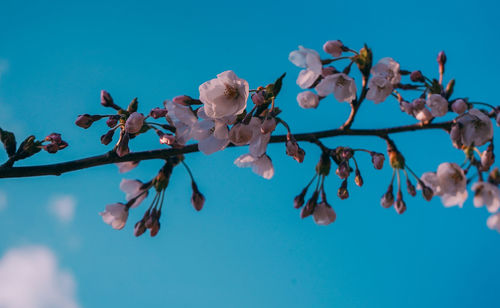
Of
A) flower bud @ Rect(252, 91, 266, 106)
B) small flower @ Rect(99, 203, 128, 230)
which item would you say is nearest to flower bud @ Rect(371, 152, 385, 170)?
flower bud @ Rect(252, 91, 266, 106)

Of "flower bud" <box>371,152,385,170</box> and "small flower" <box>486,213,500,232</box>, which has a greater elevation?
"flower bud" <box>371,152,385,170</box>

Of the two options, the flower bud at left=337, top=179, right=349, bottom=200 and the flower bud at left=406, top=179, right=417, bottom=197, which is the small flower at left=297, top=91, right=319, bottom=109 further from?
the flower bud at left=406, top=179, right=417, bottom=197

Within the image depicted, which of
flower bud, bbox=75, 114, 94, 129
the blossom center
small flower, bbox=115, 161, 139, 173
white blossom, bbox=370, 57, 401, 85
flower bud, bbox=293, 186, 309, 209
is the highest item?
white blossom, bbox=370, 57, 401, 85

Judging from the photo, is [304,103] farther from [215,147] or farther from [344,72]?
[215,147]

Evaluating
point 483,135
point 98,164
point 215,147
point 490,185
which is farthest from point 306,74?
point 490,185

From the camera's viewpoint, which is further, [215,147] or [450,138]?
[450,138]

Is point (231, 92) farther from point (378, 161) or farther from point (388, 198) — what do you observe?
point (388, 198)

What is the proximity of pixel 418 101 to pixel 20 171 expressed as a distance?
1.54m

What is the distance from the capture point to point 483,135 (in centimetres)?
176

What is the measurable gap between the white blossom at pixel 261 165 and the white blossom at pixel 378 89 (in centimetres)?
50

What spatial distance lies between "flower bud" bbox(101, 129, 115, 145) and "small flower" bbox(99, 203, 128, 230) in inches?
19.6

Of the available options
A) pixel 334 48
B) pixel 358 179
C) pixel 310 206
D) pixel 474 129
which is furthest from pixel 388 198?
pixel 334 48

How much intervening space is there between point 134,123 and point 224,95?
0.35m

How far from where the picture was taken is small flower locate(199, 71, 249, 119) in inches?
60.0
